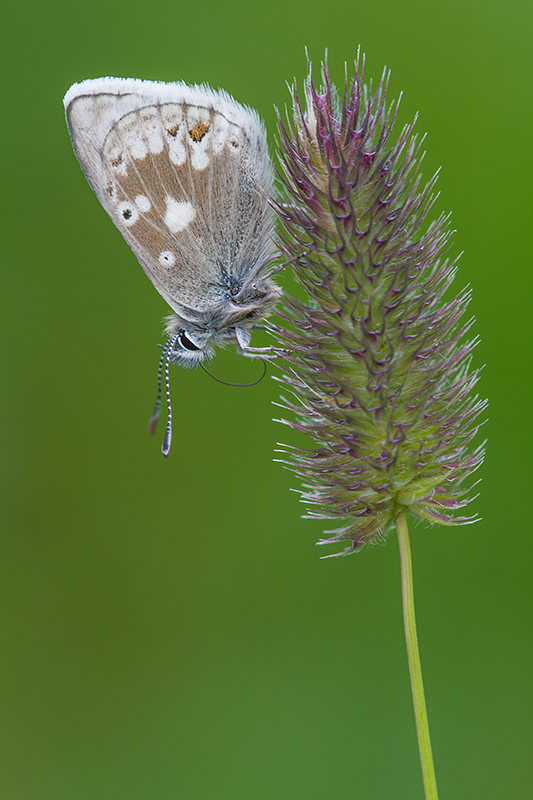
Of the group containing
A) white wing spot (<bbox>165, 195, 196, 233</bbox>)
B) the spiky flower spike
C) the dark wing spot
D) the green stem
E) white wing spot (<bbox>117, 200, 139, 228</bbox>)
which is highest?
the dark wing spot

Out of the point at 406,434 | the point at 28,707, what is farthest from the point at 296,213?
the point at 28,707

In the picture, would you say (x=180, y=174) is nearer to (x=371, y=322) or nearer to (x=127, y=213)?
(x=127, y=213)

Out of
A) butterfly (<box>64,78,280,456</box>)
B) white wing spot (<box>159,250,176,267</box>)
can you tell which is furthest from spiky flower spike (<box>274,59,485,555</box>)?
white wing spot (<box>159,250,176,267</box>)

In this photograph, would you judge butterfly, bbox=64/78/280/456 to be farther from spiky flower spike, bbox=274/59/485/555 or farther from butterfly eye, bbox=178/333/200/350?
spiky flower spike, bbox=274/59/485/555

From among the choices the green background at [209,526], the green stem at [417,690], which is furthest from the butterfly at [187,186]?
the green background at [209,526]

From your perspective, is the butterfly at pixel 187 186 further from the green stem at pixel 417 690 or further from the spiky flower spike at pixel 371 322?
the green stem at pixel 417 690

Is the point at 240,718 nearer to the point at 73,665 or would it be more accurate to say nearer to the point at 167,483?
the point at 73,665
